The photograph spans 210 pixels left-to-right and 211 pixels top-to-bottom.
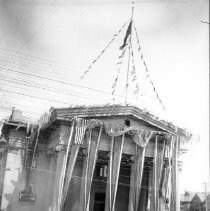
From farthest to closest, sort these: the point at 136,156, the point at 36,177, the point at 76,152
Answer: the point at 36,177 → the point at 136,156 → the point at 76,152

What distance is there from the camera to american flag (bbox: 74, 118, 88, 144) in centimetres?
1754

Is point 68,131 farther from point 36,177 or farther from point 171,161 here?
point 171,161

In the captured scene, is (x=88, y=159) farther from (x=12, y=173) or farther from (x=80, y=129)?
(x=12, y=173)

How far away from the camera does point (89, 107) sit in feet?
59.7

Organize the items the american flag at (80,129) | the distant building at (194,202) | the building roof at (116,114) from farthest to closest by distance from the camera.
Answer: the distant building at (194,202)
the building roof at (116,114)
the american flag at (80,129)

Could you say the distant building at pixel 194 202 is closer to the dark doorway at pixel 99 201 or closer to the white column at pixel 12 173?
the dark doorway at pixel 99 201

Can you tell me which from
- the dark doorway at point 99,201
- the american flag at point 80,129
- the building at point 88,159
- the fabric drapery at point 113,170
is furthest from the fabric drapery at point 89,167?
the dark doorway at point 99,201

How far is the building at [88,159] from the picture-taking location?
17.6 metres

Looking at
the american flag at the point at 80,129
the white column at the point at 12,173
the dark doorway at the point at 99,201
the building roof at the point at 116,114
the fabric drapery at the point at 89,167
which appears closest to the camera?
the fabric drapery at the point at 89,167

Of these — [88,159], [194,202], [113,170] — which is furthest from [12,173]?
[194,202]

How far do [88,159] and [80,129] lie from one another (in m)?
1.65

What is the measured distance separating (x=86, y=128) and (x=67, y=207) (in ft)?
16.8

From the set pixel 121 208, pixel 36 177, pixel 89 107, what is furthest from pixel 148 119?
pixel 36 177

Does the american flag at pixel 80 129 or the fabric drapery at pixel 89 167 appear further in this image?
the american flag at pixel 80 129
